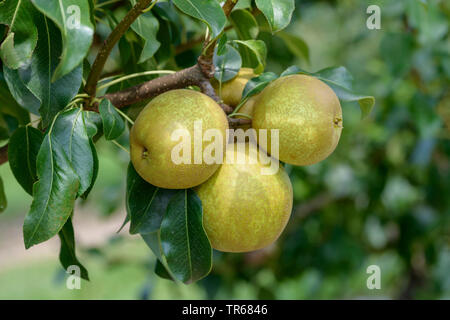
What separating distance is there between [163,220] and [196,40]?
0.56m

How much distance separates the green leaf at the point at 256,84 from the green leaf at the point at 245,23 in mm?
170

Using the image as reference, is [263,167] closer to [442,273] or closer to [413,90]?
[413,90]

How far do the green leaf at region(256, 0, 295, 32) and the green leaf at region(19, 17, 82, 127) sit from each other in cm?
28

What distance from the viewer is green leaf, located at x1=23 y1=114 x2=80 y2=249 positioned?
0.65 metres

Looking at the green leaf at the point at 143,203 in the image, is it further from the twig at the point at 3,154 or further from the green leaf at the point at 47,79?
the twig at the point at 3,154

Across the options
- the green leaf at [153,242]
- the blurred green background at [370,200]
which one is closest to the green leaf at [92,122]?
the green leaf at [153,242]

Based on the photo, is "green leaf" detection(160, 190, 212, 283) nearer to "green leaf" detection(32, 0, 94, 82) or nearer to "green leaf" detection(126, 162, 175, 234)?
"green leaf" detection(126, 162, 175, 234)

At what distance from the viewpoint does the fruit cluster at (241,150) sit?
2.32 ft

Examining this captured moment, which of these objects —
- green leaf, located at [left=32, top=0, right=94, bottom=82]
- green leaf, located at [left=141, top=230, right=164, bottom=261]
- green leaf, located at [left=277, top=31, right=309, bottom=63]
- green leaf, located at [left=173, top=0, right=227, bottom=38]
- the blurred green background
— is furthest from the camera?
the blurred green background

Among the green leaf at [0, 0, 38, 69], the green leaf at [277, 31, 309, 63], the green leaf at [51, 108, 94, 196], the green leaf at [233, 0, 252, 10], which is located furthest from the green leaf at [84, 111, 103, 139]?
the green leaf at [277, 31, 309, 63]

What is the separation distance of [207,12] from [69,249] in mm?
454

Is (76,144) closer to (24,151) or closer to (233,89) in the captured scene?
(24,151)

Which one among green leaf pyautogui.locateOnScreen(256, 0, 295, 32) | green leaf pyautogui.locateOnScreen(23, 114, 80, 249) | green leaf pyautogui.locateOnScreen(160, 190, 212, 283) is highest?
green leaf pyautogui.locateOnScreen(256, 0, 295, 32)

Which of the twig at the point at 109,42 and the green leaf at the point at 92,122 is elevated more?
the twig at the point at 109,42
